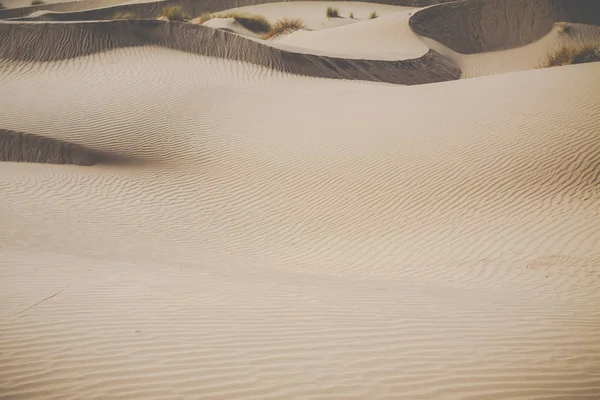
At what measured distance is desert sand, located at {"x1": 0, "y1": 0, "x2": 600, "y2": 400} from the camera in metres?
3.01

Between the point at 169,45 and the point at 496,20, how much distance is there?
20194 mm

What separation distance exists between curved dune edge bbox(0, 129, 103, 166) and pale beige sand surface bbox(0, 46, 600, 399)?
31 centimetres

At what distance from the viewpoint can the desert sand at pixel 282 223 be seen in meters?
3.01

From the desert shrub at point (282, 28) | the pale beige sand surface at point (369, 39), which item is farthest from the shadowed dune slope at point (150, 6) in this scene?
the pale beige sand surface at point (369, 39)

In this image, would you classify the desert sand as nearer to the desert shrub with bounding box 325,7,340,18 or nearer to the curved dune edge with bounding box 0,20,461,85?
the curved dune edge with bounding box 0,20,461,85

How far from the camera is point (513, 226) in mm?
7984

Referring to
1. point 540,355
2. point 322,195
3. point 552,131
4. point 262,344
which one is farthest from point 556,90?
point 262,344

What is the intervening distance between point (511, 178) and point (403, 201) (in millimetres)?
2189

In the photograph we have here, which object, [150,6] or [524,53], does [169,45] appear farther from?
[150,6]

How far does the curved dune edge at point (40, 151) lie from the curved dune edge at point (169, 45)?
6.86 metres

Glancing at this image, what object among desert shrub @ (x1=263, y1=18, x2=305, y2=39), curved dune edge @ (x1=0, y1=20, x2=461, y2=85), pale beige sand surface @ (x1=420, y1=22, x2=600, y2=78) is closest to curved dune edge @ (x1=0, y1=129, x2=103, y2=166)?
curved dune edge @ (x1=0, y1=20, x2=461, y2=85)

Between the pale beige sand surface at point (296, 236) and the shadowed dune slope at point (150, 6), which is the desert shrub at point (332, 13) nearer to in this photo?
the shadowed dune slope at point (150, 6)

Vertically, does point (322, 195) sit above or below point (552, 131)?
below

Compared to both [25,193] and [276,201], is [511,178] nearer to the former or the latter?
[276,201]
